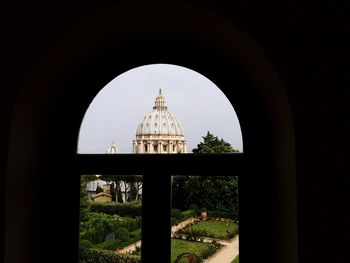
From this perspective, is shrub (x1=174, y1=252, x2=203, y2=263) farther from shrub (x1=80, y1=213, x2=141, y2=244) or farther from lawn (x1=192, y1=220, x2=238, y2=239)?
shrub (x1=80, y1=213, x2=141, y2=244)

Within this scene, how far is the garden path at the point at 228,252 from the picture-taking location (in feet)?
4.14

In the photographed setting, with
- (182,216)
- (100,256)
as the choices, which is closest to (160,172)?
(182,216)

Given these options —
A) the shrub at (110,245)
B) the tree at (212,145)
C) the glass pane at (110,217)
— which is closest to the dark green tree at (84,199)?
the glass pane at (110,217)

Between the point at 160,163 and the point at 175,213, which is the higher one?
the point at 160,163

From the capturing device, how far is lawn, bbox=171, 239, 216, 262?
1.29 metres

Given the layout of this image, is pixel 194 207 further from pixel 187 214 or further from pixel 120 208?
pixel 120 208

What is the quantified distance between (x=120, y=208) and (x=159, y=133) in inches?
13.9

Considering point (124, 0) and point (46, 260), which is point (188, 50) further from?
point (46, 260)

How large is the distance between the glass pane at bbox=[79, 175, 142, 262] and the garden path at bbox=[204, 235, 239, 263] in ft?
1.04

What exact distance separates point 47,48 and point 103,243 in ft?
2.63

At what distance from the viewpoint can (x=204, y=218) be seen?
4.38ft

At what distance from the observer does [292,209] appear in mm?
925

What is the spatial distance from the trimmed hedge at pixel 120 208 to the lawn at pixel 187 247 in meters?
0.19

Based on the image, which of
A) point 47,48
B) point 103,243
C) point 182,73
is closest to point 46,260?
point 103,243
